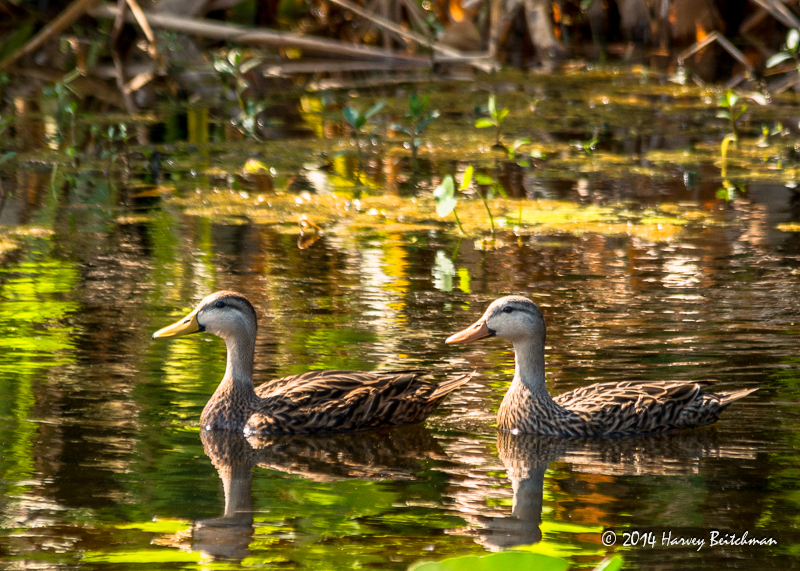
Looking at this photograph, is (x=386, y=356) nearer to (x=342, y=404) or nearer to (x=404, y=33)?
(x=342, y=404)

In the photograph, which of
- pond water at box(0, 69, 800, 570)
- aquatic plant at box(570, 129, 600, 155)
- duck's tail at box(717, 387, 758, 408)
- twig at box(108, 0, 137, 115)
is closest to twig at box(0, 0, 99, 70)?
twig at box(108, 0, 137, 115)

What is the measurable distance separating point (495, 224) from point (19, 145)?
5670 millimetres

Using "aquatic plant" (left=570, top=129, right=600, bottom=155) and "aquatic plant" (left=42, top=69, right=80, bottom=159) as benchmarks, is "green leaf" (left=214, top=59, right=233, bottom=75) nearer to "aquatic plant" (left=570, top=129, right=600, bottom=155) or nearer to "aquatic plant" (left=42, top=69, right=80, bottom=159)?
"aquatic plant" (left=42, top=69, right=80, bottom=159)

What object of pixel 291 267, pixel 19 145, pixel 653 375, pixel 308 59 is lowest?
pixel 653 375

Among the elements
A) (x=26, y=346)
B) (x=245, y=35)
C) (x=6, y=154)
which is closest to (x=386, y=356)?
(x=26, y=346)

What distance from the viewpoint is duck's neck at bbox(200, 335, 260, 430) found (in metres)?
6.33

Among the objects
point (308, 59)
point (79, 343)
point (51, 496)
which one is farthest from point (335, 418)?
point (308, 59)

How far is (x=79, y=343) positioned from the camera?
295 inches

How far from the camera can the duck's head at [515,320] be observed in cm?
642

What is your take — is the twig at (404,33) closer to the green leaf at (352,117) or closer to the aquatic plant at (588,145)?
the aquatic plant at (588,145)

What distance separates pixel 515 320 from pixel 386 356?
99 cm

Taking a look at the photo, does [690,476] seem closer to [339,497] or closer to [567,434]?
[567,434]

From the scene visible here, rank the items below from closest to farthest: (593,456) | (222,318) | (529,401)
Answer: (593,456), (529,401), (222,318)

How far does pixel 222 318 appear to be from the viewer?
6.53 metres
